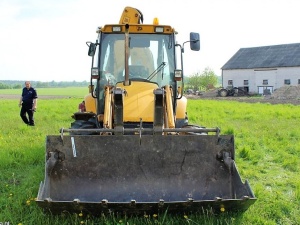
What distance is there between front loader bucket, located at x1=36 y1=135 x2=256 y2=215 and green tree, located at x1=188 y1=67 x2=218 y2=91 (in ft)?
196

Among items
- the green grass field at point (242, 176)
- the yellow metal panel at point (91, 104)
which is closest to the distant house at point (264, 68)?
the green grass field at point (242, 176)

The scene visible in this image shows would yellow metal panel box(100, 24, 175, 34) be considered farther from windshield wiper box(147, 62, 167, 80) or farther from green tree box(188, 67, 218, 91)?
green tree box(188, 67, 218, 91)

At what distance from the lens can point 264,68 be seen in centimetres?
4331

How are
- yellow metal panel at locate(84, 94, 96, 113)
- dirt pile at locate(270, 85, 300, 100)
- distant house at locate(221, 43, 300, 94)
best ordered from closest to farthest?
1. yellow metal panel at locate(84, 94, 96, 113)
2. dirt pile at locate(270, 85, 300, 100)
3. distant house at locate(221, 43, 300, 94)

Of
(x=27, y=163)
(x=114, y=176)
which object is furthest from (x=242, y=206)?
(x=27, y=163)

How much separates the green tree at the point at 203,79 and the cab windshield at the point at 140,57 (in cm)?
5807

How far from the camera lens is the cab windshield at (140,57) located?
20.3 feet

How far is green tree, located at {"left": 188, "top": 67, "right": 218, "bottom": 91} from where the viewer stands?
64062 millimetres

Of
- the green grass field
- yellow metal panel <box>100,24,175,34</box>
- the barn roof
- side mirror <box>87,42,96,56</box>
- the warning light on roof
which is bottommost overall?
the green grass field

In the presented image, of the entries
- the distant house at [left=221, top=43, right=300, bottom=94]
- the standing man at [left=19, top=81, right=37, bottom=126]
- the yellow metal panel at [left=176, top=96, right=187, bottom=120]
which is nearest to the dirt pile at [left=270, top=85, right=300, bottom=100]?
the distant house at [left=221, top=43, right=300, bottom=94]

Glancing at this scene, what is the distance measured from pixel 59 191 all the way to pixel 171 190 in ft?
4.33

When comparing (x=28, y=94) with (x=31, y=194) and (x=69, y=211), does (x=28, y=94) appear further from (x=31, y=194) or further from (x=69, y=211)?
(x=69, y=211)

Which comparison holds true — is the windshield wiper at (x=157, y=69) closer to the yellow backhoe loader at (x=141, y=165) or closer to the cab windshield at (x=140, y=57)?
the cab windshield at (x=140, y=57)

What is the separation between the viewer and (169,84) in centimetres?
624
